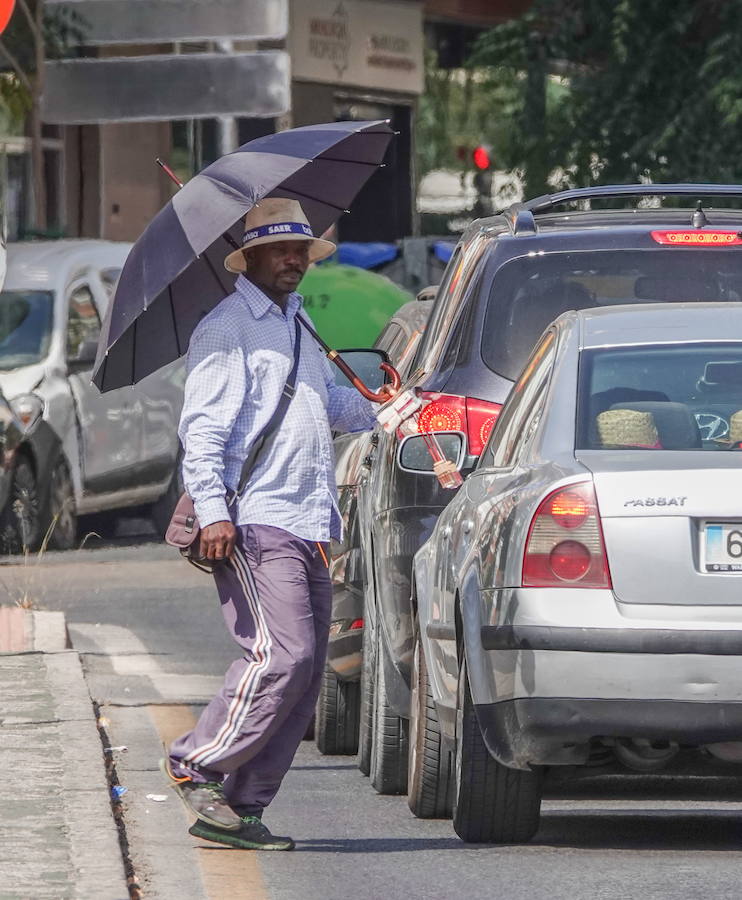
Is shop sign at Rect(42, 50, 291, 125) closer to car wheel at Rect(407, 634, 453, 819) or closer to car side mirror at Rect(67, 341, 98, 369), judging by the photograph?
car side mirror at Rect(67, 341, 98, 369)

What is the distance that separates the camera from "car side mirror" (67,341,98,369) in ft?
53.7

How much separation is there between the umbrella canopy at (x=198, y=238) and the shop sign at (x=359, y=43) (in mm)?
20979

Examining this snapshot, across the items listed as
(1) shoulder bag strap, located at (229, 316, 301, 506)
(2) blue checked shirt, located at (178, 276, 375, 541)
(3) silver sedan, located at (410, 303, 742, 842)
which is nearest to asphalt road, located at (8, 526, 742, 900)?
(3) silver sedan, located at (410, 303, 742, 842)

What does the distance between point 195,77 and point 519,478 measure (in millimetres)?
12070

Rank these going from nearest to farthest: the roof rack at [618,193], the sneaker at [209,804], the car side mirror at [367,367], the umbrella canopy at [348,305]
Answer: the sneaker at [209,804] → the roof rack at [618,193] → the car side mirror at [367,367] → the umbrella canopy at [348,305]

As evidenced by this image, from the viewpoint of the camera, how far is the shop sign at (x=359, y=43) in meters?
29.6

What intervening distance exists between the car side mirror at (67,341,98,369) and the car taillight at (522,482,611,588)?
9817 millimetres

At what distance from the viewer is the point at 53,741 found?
9.05 meters

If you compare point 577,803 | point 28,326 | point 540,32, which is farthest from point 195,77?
point 577,803

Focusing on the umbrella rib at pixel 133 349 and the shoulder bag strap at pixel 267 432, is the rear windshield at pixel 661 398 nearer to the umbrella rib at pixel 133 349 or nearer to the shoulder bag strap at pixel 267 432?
the shoulder bag strap at pixel 267 432

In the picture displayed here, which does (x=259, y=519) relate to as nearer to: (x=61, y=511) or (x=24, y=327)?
(x=61, y=511)

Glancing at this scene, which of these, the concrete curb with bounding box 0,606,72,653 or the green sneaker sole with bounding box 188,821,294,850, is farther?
the concrete curb with bounding box 0,606,72,653

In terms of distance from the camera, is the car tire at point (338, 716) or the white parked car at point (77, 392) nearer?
the car tire at point (338, 716)

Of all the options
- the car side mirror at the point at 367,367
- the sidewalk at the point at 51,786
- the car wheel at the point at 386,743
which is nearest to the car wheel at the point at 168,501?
the sidewalk at the point at 51,786
